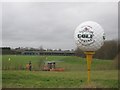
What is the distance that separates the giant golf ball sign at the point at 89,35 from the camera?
14.4 m

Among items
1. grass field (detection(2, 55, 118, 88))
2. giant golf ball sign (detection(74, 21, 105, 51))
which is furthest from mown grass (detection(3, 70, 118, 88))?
giant golf ball sign (detection(74, 21, 105, 51))

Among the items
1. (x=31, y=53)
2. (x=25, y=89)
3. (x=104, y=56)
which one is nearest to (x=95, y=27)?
(x=25, y=89)

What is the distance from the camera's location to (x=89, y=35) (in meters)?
14.4

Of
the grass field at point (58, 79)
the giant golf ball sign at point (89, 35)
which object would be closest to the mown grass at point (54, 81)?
the grass field at point (58, 79)

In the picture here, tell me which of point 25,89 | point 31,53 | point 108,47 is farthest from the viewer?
point 31,53

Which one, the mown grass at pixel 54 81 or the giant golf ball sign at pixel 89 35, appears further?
the mown grass at pixel 54 81

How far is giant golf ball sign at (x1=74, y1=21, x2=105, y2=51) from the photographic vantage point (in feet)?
47.4

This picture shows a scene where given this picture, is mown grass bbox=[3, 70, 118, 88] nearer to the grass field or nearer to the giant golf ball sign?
the grass field

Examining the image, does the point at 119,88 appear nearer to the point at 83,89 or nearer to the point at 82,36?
the point at 83,89

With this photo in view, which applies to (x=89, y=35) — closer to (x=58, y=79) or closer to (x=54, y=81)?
(x=54, y=81)

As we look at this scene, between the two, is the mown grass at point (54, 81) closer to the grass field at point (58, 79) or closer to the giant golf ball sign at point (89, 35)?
the grass field at point (58, 79)

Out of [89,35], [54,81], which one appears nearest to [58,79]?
[54,81]

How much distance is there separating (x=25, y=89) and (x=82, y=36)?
368 cm

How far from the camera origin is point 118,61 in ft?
69.5
